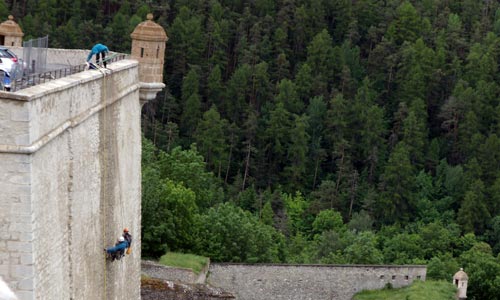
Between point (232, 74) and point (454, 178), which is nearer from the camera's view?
point (454, 178)

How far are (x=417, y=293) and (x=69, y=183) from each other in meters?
31.4

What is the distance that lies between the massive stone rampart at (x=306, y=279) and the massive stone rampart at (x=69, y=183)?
836 inches

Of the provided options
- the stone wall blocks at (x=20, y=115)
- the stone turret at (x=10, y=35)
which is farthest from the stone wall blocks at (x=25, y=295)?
the stone turret at (x=10, y=35)

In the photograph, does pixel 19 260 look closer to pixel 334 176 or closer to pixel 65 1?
pixel 334 176

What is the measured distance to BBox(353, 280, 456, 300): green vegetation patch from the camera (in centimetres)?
5016

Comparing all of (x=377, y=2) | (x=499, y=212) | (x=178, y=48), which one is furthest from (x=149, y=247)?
(x=377, y=2)

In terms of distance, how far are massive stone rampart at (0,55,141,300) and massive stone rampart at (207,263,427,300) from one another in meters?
21.2

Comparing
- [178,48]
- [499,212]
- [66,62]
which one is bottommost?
[499,212]

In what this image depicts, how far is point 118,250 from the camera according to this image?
24.1 m

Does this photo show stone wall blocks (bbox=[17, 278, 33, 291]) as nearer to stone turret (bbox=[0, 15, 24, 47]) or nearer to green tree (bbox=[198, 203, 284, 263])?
stone turret (bbox=[0, 15, 24, 47])

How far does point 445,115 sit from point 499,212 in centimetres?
1187

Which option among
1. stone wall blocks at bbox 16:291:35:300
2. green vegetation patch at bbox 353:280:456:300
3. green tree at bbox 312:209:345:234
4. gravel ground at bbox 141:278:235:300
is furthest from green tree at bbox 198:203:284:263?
stone wall blocks at bbox 16:291:35:300

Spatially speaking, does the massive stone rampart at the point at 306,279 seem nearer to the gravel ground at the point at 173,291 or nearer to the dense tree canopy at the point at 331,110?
the gravel ground at the point at 173,291

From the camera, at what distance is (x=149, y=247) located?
158 ft
